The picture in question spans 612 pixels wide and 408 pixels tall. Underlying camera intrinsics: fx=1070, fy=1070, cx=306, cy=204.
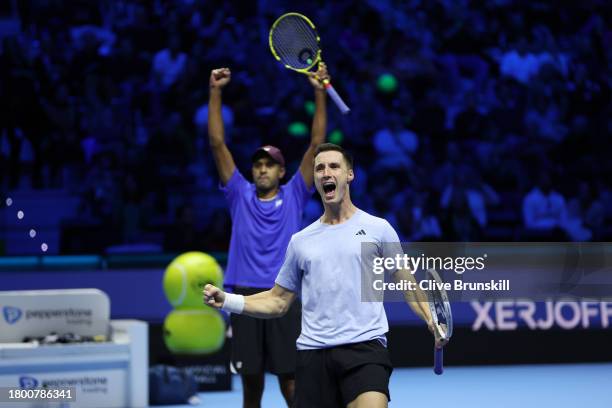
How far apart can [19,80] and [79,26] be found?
1388 millimetres

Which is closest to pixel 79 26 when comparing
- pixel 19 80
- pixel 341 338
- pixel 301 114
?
pixel 19 80

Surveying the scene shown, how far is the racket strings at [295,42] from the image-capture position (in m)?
7.24

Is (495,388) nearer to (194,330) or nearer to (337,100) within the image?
(194,330)

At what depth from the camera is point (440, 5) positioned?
1538cm

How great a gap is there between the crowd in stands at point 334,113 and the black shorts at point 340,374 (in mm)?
6797

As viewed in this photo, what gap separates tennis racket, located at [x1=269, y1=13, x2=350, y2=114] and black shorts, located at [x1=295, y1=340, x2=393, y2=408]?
2907 millimetres

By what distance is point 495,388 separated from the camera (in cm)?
1032

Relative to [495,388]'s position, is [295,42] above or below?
above

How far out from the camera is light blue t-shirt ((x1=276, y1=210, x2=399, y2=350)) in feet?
15.6

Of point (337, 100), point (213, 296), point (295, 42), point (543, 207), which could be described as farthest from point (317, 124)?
point (543, 207)

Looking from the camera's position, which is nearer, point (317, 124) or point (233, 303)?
point (233, 303)

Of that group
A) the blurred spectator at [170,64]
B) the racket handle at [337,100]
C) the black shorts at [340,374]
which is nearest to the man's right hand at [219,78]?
the racket handle at [337,100]

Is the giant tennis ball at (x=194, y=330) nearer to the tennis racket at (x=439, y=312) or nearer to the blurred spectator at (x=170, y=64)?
the tennis racket at (x=439, y=312)
